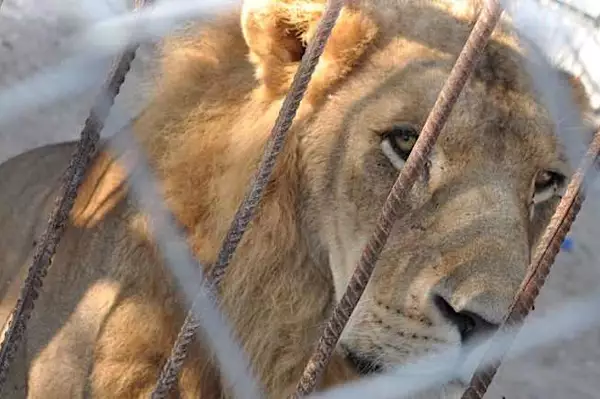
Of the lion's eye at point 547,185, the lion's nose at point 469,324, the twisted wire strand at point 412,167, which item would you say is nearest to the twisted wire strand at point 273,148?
the twisted wire strand at point 412,167

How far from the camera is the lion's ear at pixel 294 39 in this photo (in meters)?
1.79

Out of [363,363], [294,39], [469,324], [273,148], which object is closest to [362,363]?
[363,363]

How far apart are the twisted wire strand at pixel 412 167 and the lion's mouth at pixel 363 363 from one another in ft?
0.69

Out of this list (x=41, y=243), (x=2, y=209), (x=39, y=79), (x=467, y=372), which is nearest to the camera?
(x=467, y=372)

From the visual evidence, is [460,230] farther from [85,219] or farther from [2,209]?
[2,209]

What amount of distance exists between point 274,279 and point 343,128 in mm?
339

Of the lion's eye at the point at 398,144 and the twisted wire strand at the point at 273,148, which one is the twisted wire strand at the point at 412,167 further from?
the lion's eye at the point at 398,144

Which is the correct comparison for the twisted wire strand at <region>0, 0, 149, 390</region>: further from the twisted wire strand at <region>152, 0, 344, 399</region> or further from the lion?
the twisted wire strand at <region>152, 0, 344, 399</region>

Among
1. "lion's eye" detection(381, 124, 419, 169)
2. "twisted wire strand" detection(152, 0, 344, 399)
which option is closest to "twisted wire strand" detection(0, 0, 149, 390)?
"twisted wire strand" detection(152, 0, 344, 399)

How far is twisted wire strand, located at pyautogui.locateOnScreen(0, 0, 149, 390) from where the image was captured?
184 cm

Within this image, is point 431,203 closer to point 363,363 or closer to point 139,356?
point 363,363

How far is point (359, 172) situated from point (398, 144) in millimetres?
84

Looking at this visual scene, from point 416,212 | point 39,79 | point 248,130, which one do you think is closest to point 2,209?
point 39,79

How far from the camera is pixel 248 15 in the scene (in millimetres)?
1813
